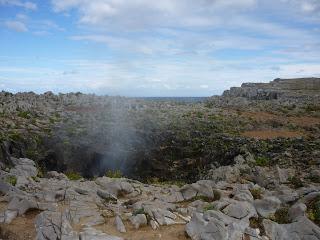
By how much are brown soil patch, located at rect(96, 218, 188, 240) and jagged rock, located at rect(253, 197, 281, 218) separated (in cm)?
269

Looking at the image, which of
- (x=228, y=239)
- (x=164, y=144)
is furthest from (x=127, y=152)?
(x=228, y=239)

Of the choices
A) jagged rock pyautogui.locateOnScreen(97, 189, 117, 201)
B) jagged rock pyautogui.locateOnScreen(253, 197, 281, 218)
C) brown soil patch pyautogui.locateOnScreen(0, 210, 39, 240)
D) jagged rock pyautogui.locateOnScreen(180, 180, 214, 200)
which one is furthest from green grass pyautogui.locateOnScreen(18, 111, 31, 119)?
jagged rock pyautogui.locateOnScreen(253, 197, 281, 218)

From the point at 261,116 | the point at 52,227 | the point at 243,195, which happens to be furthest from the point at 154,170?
the point at 261,116

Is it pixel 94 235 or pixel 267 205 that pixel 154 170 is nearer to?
pixel 267 205

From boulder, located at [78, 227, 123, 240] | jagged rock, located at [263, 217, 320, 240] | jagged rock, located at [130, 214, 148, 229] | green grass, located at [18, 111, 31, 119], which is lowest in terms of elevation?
jagged rock, located at [263, 217, 320, 240]

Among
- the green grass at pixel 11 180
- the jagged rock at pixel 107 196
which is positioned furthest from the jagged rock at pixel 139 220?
the green grass at pixel 11 180

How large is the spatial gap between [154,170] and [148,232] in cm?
1351

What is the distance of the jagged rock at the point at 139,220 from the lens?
11617mm

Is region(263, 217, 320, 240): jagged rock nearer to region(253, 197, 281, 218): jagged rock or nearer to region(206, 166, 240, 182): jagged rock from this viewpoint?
region(253, 197, 281, 218): jagged rock

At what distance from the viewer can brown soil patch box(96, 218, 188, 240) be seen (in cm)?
1114

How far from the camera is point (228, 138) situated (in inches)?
1108

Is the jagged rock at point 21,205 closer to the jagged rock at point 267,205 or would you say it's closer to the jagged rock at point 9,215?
the jagged rock at point 9,215

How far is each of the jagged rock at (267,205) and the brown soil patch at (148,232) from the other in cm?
269

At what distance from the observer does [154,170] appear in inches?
981
